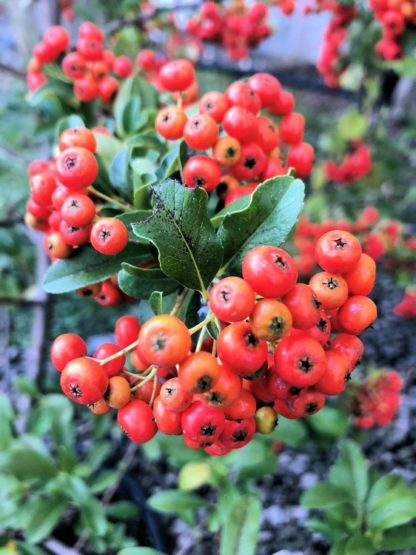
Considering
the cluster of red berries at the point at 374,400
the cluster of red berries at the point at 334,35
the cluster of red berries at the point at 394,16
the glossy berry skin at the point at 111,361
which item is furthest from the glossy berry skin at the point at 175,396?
the cluster of red berries at the point at 334,35

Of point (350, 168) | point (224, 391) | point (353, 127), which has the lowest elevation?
point (350, 168)

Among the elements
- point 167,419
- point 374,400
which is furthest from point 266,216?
point 374,400

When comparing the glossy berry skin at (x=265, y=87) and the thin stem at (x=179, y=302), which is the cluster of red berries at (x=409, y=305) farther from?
the thin stem at (x=179, y=302)

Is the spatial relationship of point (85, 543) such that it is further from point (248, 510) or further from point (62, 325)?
point (62, 325)

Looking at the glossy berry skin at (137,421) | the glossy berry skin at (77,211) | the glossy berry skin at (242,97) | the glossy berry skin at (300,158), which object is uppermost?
the glossy berry skin at (242,97)

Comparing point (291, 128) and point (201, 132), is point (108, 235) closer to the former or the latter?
point (201, 132)

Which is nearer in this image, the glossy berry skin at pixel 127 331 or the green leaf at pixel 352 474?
the glossy berry skin at pixel 127 331
